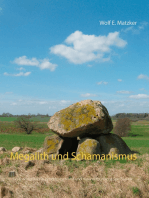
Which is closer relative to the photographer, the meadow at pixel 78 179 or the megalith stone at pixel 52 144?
the meadow at pixel 78 179

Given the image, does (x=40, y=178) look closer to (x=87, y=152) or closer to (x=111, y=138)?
(x=87, y=152)

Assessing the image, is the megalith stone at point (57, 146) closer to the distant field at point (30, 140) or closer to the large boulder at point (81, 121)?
the large boulder at point (81, 121)

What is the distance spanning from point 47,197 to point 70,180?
1412mm

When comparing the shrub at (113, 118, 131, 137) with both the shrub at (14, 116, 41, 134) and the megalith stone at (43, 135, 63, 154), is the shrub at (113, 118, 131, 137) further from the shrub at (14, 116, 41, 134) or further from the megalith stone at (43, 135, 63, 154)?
the megalith stone at (43, 135, 63, 154)

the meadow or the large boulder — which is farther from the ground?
the large boulder

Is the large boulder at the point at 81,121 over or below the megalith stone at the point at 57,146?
over

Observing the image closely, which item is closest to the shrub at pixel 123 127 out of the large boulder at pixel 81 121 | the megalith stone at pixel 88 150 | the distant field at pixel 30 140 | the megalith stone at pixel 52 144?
the distant field at pixel 30 140

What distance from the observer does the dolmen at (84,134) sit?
11868 mm

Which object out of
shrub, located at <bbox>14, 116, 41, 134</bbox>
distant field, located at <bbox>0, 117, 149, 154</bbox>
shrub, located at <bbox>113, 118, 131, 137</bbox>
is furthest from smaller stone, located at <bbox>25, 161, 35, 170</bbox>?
shrub, located at <bbox>113, 118, 131, 137</bbox>

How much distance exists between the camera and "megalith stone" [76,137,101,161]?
37.3 ft

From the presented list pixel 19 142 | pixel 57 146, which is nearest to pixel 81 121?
pixel 57 146

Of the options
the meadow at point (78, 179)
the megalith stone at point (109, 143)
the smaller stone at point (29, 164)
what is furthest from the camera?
the megalith stone at point (109, 143)

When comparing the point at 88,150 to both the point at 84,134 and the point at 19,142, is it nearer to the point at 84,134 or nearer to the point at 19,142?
the point at 84,134

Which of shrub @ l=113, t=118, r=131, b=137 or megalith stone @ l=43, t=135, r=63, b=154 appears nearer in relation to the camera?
megalith stone @ l=43, t=135, r=63, b=154
